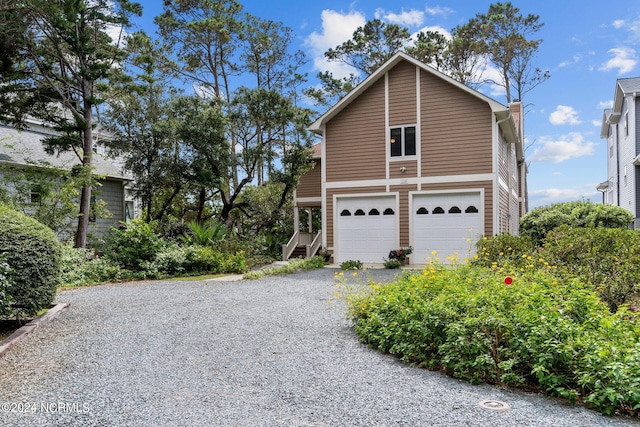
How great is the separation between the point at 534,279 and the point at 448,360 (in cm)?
238

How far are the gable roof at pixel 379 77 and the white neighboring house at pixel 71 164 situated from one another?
830 centimetres

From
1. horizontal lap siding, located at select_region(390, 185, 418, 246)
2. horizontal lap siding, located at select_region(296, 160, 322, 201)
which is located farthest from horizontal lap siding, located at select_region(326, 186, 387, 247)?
horizontal lap siding, located at select_region(296, 160, 322, 201)

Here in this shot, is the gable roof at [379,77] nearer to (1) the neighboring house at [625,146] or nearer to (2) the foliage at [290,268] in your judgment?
(2) the foliage at [290,268]

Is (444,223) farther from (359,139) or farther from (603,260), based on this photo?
(603,260)

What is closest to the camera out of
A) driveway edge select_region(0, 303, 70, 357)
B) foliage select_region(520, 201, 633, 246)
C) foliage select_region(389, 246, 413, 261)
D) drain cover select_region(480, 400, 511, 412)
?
drain cover select_region(480, 400, 511, 412)

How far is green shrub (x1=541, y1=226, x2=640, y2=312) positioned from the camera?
6124 millimetres

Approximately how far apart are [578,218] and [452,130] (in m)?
6.22

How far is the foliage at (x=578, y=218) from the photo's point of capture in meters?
15.7

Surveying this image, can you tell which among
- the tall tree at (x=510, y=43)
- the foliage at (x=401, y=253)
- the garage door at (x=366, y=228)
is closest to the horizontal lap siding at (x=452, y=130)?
the garage door at (x=366, y=228)

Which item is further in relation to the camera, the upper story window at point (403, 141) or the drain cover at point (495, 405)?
the upper story window at point (403, 141)

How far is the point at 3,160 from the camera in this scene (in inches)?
595

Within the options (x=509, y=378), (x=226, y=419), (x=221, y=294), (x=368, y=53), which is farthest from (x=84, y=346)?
(x=368, y=53)

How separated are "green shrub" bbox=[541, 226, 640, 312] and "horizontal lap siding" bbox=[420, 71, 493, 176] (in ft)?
14.4

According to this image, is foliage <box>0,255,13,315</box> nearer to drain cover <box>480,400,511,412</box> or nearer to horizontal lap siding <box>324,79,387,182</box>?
drain cover <box>480,400,511,412</box>
